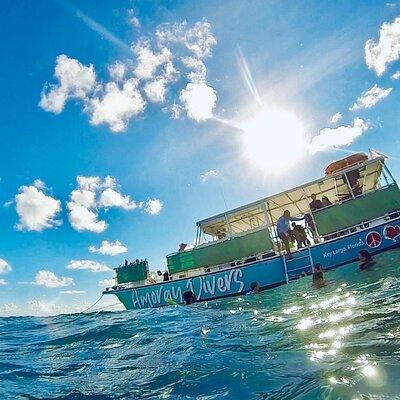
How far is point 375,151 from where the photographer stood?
15.0 m

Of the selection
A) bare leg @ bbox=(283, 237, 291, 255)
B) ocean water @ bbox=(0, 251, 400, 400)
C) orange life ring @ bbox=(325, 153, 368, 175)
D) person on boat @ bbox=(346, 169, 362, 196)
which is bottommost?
ocean water @ bbox=(0, 251, 400, 400)

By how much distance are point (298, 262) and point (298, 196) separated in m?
4.29

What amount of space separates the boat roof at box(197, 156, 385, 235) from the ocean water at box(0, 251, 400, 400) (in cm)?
731

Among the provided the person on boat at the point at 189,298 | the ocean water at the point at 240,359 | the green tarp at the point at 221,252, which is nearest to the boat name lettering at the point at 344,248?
the green tarp at the point at 221,252

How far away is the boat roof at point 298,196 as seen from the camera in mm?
15283

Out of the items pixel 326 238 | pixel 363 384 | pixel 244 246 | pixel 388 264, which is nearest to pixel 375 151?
pixel 326 238

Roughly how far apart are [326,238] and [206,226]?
265 inches

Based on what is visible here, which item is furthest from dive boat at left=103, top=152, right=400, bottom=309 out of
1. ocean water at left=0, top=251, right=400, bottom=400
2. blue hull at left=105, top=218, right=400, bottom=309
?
ocean water at left=0, top=251, right=400, bottom=400

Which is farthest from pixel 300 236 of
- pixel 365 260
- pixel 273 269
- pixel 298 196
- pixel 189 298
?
pixel 189 298

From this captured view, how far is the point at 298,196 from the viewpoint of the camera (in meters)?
17.8

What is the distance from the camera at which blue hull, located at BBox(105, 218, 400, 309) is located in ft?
45.4

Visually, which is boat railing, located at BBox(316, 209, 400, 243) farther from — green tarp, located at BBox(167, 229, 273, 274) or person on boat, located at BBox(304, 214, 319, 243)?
green tarp, located at BBox(167, 229, 273, 274)

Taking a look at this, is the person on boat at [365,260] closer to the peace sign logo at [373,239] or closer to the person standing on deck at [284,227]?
the peace sign logo at [373,239]

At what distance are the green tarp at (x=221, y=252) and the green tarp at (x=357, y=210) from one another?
8.70ft
